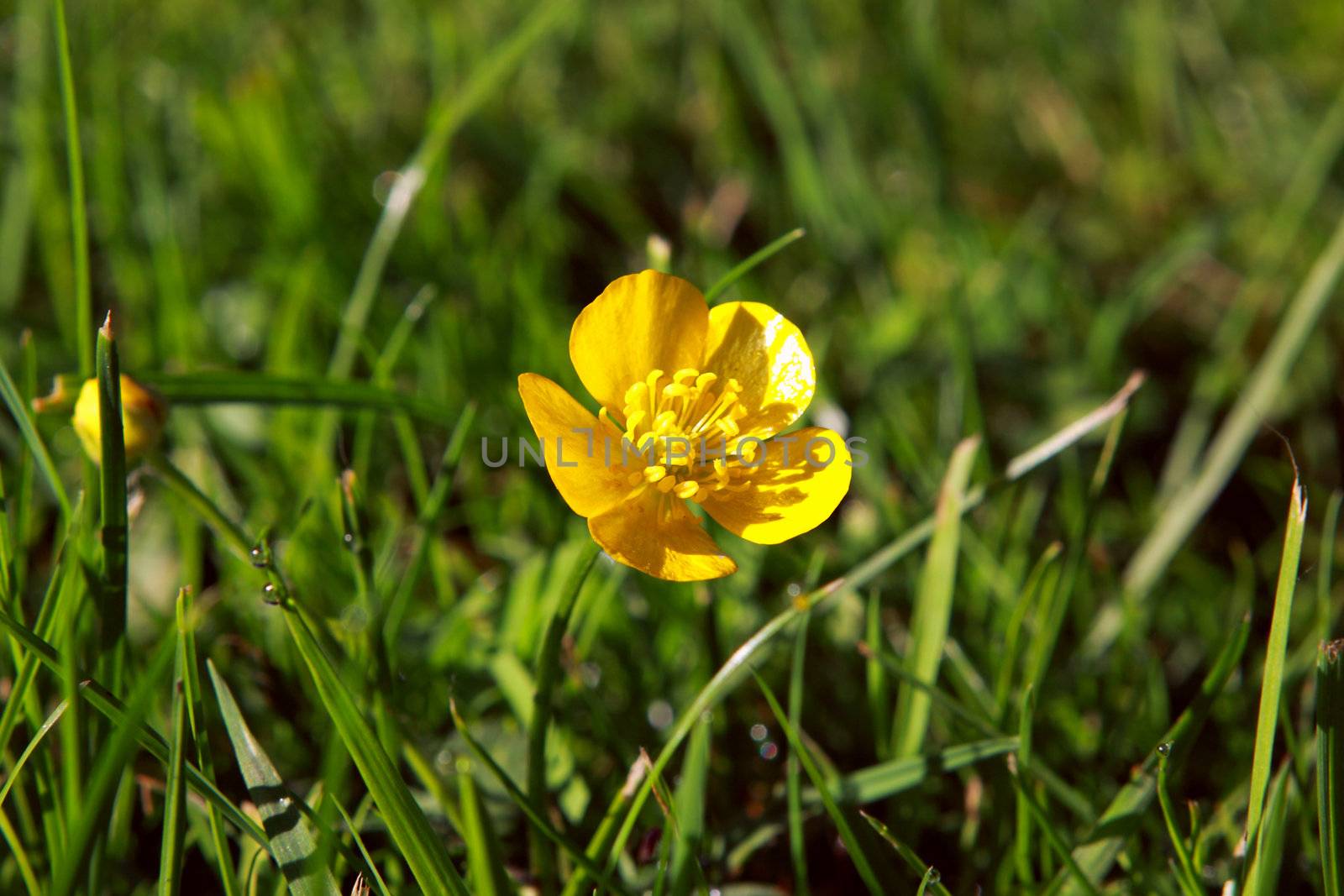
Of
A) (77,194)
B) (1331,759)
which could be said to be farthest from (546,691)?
(77,194)

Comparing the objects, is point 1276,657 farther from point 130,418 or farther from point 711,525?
point 130,418

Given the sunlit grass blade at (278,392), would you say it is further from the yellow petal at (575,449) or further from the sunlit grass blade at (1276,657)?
the sunlit grass blade at (1276,657)

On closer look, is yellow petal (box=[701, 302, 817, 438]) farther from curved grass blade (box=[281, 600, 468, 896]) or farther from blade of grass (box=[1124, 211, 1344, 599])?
blade of grass (box=[1124, 211, 1344, 599])

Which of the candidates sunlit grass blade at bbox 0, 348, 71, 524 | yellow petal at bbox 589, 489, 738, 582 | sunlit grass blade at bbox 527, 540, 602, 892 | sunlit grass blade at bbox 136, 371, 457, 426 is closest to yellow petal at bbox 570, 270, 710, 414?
yellow petal at bbox 589, 489, 738, 582

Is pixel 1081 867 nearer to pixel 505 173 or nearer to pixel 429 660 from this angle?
pixel 429 660

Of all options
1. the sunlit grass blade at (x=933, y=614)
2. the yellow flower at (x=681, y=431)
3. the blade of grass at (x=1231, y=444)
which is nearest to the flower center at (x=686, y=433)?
the yellow flower at (x=681, y=431)

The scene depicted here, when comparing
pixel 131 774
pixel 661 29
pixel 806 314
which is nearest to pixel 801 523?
pixel 131 774
